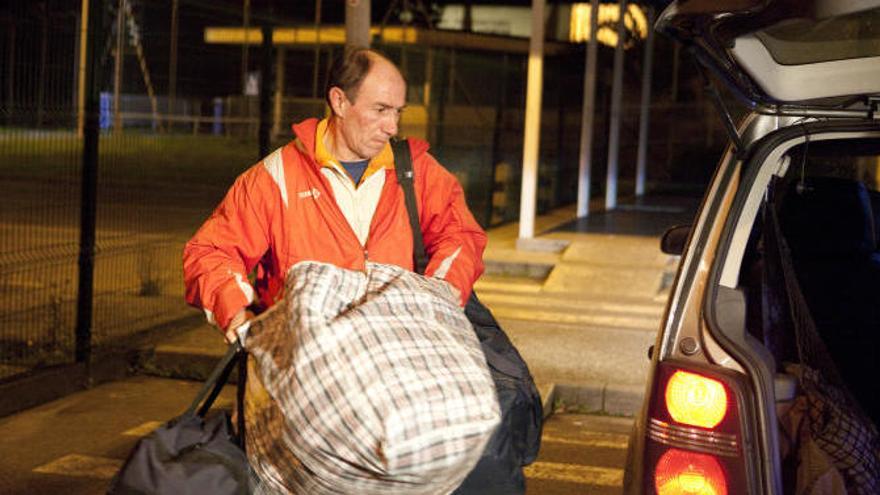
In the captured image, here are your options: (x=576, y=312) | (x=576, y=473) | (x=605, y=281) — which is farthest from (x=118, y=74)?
(x=605, y=281)

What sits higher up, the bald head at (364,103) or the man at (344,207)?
the bald head at (364,103)

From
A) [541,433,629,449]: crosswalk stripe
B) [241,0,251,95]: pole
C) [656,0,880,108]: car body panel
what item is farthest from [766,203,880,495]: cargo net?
[241,0,251,95]: pole

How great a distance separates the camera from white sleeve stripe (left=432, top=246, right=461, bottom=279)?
3768 millimetres

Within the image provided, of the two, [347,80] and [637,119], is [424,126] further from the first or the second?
[347,80]

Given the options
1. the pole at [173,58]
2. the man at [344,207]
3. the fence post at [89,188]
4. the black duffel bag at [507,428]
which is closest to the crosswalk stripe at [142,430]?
the fence post at [89,188]

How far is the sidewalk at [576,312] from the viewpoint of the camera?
901 centimetres

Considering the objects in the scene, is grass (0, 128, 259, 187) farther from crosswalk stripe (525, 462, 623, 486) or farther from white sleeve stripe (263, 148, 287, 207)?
white sleeve stripe (263, 148, 287, 207)

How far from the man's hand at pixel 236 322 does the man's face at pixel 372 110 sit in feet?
2.12

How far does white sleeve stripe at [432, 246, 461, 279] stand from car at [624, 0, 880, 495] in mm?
597

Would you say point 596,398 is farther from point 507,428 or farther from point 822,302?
point 507,428

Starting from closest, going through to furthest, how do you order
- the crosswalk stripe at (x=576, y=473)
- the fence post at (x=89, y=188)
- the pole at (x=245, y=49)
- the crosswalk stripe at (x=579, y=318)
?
the crosswalk stripe at (x=576, y=473)
the fence post at (x=89, y=188)
the pole at (x=245, y=49)
the crosswalk stripe at (x=579, y=318)

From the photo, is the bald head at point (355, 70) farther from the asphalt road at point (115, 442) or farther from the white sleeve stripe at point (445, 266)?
the asphalt road at point (115, 442)

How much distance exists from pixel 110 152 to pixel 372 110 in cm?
565

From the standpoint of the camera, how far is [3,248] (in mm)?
10219
